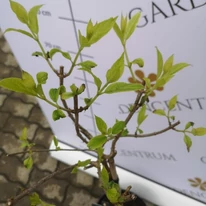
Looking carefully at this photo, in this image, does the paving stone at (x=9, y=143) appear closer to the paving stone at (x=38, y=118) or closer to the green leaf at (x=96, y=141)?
the paving stone at (x=38, y=118)

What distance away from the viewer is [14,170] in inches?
72.4

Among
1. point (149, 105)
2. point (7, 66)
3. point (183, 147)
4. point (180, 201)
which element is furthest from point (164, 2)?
point (7, 66)

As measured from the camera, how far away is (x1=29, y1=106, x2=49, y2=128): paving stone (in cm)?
199

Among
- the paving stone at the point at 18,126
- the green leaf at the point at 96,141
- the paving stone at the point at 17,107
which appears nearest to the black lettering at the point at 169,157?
the green leaf at the point at 96,141

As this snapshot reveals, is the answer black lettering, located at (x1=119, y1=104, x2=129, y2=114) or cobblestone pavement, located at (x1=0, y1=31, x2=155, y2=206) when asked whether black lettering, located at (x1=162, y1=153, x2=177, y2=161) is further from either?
cobblestone pavement, located at (x1=0, y1=31, x2=155, y2=206)

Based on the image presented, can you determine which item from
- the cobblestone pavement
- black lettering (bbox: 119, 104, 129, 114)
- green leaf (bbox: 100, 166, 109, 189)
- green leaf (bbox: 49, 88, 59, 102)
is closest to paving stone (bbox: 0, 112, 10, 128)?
the cobblestone pavement

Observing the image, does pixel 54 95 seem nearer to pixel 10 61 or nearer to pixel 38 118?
pixel 38 118

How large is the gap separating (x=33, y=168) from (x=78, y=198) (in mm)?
287

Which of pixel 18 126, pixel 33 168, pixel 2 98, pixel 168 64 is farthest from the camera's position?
pixel 2 98

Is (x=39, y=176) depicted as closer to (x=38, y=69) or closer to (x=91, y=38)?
(x=38, y=69)

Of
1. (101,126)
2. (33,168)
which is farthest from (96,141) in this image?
(33,168)

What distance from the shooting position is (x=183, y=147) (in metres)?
1.23

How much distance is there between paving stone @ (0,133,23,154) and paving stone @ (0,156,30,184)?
43mm

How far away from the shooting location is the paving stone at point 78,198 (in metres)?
1.70
